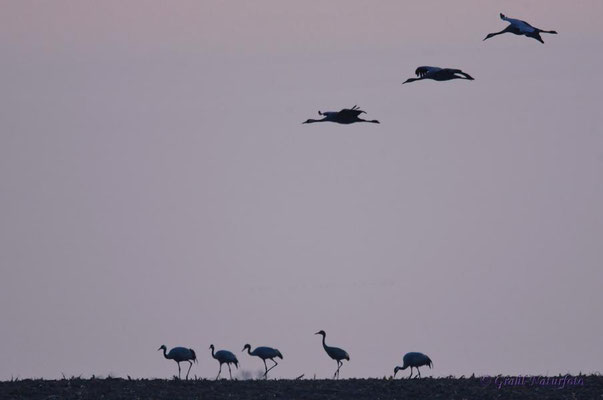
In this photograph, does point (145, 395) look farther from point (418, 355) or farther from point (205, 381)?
point (418, 355)

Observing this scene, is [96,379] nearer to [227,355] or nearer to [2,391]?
[2,391]

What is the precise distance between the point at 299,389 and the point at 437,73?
792cm

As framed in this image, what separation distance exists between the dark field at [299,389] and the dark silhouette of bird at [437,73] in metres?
7.01

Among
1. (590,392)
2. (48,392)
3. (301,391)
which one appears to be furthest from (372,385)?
(48,392)

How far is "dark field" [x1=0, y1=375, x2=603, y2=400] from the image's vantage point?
39250 mm

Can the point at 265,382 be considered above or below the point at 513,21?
below

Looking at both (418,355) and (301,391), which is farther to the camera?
(418,355)

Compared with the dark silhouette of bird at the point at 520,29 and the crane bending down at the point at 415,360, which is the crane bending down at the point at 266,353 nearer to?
the crane bending down at the point at 415,360

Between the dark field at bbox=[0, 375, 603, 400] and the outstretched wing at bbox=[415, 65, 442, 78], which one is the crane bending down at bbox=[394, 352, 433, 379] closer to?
the dark field at bbox=[0, 375, 603, 400]

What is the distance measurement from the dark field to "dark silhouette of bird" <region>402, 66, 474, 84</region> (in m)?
7.01

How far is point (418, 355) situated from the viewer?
44.0 meters

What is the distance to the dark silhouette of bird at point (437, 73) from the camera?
4012 cm

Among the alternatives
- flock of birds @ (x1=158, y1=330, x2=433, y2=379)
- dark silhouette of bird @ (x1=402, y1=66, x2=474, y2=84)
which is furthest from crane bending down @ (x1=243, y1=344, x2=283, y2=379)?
dark silhouette of bird @ (x1=402, y1=66, x2=474, y2=84)

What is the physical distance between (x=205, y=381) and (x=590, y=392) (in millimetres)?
8838
